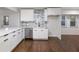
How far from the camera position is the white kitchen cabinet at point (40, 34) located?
7.83m

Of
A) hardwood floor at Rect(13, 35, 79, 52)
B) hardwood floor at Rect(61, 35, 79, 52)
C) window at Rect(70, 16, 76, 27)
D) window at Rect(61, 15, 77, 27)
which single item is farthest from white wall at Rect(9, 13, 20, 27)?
window at Rect(70, 16, 76, 27)

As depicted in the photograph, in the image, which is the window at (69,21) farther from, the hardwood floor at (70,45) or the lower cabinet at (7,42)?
the lower cabinet at (7,42)

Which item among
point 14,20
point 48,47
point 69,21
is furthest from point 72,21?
point 48,47

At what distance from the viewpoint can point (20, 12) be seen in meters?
8.58

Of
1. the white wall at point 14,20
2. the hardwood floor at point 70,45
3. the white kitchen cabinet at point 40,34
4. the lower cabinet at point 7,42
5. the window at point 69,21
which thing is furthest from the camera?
the window at point 69,21

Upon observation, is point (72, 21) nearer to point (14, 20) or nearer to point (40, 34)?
point (40, 34)

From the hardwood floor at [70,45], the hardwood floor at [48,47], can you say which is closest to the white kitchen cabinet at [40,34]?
the hardwood floor at [70,45]

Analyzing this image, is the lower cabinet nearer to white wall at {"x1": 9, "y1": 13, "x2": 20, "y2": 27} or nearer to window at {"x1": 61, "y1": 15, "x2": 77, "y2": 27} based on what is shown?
white wall at {"x1": 9, "y1": 13, "x2": 20, "y2": 27}

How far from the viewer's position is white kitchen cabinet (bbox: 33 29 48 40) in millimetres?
7834

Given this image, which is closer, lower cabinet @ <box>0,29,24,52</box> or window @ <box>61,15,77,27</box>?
lower cabinet @ <box>0,29,24,52</box>
